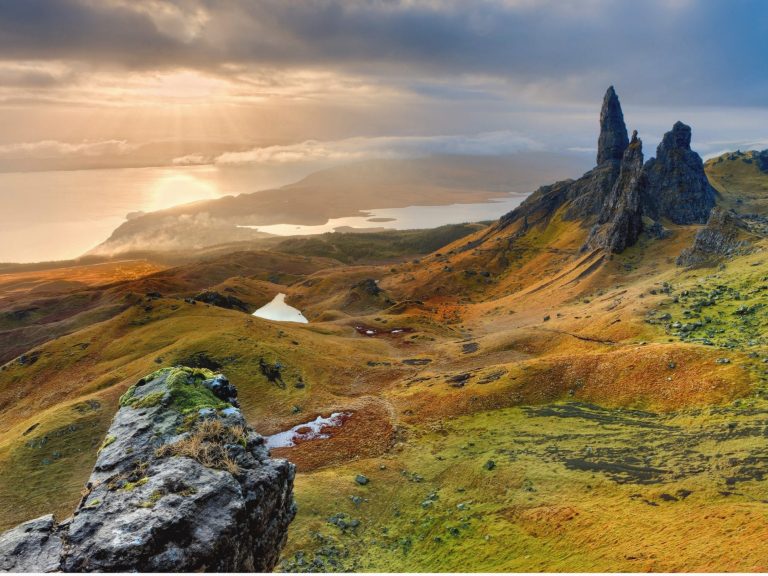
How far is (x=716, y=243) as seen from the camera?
95062 mm

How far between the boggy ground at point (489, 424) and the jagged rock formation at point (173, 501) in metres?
16.8

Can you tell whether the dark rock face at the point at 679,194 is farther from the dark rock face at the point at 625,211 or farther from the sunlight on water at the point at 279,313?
the sunlight on water at the point at 279,313

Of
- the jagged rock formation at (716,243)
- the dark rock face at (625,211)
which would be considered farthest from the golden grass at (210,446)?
the dark rock face at (625,211)

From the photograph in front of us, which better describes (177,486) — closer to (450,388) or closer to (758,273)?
(450,388)

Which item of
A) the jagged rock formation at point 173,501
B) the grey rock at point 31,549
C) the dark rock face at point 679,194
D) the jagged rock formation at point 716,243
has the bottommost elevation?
the grey rock at point 31,549

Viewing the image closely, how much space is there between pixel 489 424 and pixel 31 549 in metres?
42.9

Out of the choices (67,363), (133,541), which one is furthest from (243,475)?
(67,363)

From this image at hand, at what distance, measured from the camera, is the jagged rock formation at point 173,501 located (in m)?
12.3

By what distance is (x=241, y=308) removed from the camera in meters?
147

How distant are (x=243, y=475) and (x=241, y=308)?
137 metres

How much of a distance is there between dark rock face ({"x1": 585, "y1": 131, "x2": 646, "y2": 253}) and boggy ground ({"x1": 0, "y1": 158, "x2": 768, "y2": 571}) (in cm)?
3054

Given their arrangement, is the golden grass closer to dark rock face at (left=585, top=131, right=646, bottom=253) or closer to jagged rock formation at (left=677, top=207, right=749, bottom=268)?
jagged rock formation at (left=677, top=207, right=749, bottom=268)

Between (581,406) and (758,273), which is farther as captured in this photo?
(758,273)

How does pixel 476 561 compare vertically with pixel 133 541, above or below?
below
